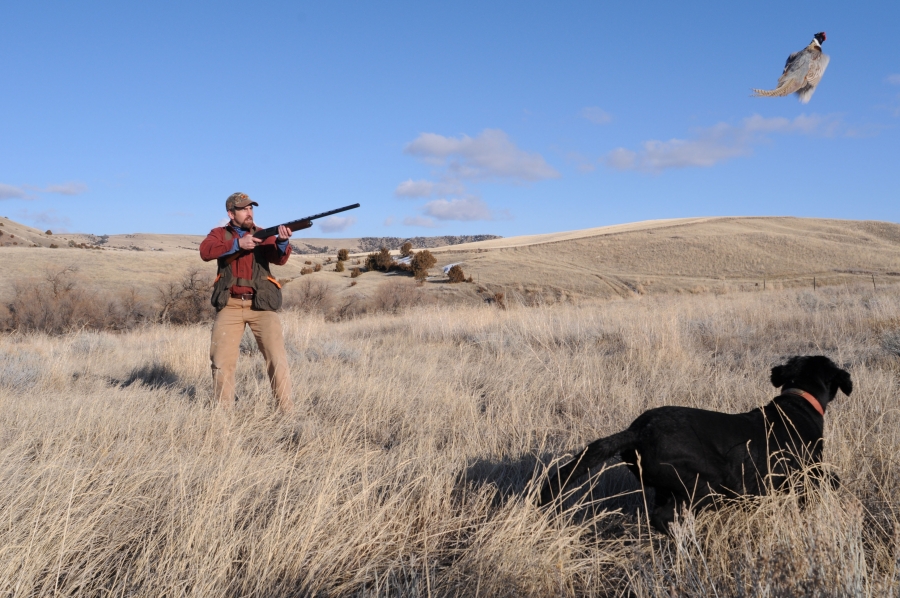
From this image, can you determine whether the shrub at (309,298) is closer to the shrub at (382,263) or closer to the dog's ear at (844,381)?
the shrub at (382,263)

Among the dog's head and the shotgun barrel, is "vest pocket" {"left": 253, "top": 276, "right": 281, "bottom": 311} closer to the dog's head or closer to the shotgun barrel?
the shotgun barrel

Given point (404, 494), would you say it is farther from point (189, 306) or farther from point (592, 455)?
point (189, 306)

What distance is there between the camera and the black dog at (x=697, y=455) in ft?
8.23

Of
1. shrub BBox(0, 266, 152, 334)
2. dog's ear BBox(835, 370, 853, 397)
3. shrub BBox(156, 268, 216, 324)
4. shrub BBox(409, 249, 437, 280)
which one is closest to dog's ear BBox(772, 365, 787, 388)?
dog's ear BBox(835, 370, 853, 397)

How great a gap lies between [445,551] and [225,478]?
128 centimetres

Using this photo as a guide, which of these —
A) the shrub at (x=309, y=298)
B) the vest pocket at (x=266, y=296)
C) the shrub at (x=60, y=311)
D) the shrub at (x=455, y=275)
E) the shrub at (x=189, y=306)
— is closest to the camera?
the vest pocket at (x=266, y=296)

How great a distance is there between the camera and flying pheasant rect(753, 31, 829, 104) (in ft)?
12.4

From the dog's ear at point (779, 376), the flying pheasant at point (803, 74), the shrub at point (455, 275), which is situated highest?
the flying pheasant at point (803, 74)

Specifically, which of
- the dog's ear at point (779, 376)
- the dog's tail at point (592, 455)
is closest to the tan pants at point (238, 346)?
the dog's tail at point (592, 455)

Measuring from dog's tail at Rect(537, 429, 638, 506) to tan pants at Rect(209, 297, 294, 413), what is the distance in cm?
311

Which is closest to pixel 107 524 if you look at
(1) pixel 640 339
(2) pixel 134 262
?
(1) pixel 640 339

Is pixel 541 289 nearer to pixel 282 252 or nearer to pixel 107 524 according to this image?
pixel 282 252

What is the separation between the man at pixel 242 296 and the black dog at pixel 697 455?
3406 mm

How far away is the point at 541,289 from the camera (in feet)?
95.3
